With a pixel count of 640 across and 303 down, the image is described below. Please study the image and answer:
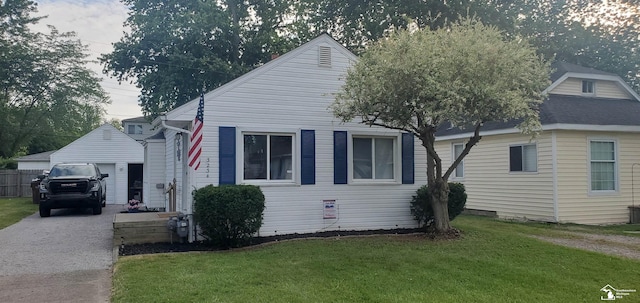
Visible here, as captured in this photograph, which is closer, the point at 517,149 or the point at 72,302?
A: the point at 72,302

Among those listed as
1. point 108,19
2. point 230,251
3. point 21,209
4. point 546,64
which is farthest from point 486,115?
point 21,209

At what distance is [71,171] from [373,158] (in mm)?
10710

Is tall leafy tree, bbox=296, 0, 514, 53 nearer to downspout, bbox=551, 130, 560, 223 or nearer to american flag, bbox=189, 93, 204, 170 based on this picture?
downspout, bbox=551, 130, 560, 223

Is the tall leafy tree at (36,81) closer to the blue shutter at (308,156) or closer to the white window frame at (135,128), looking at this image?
the white window frame at (135,128)

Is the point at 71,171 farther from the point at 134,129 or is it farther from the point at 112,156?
the point at 134,129

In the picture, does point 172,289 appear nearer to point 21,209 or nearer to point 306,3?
point 21,209

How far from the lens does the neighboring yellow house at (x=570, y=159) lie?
12391mm

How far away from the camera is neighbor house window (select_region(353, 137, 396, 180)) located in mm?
10516

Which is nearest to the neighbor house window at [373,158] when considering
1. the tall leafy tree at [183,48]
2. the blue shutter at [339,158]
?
the blue shutter at [339,158]

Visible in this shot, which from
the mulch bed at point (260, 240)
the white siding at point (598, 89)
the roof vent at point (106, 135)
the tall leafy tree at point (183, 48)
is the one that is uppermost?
the tall leafy tree at point (183, 48)

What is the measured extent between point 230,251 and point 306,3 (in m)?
18.2

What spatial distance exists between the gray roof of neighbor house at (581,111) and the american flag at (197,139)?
8.54 m

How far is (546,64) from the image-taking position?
27.0ft

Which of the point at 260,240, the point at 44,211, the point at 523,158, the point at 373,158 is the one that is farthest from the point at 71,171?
the point at 523,158
